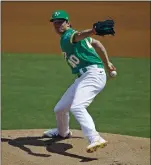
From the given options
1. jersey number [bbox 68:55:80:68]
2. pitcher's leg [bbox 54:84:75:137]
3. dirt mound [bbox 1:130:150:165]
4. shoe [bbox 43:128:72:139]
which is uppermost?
jersey number [bbox 68:55:80:68]

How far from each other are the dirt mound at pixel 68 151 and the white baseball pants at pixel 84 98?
372 millimetres

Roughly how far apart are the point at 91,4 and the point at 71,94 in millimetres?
17545

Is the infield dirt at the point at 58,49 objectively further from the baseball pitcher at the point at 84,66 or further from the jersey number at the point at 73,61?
the jersey number at the point at 73,61

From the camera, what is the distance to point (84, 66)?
6.66m

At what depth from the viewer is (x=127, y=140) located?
7414 mm

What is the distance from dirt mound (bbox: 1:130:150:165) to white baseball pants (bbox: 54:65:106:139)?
0.37 meters

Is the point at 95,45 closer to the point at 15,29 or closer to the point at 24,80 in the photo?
the point at 24,80

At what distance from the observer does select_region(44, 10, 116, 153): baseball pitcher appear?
20.6ft

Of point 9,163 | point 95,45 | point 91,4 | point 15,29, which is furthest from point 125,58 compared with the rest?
point 9,163

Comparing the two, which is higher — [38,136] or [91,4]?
[91,4]

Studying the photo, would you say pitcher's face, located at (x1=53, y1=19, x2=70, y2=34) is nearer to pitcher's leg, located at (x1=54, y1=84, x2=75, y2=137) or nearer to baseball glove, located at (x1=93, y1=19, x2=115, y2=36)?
baseball glove, located at (x1=93, y1=19, x2=115, y2=36)

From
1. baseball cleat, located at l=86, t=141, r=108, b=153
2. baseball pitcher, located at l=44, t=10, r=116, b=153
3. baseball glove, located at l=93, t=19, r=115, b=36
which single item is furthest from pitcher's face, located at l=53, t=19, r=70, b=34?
baseball cleat, located at l=86, t=141, r=108, b=153

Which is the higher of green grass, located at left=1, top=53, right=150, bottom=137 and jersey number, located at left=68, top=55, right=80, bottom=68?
jersey number, located at left=68, top=55, right=80, bottom=68

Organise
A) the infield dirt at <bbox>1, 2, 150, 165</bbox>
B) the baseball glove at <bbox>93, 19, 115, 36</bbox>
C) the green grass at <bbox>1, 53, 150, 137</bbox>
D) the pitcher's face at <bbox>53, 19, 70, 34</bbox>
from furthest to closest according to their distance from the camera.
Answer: the green grass at <bbox>1, 53, 150, 137</bbox> → the pitcher's face at <bbox>53, 19, 70, 34</bbox> → the infield dirt at <bbox>1, 2, 150, 165</bbox> → the baseball glove at <bbox>93, 19, 115, 36</bbox>
